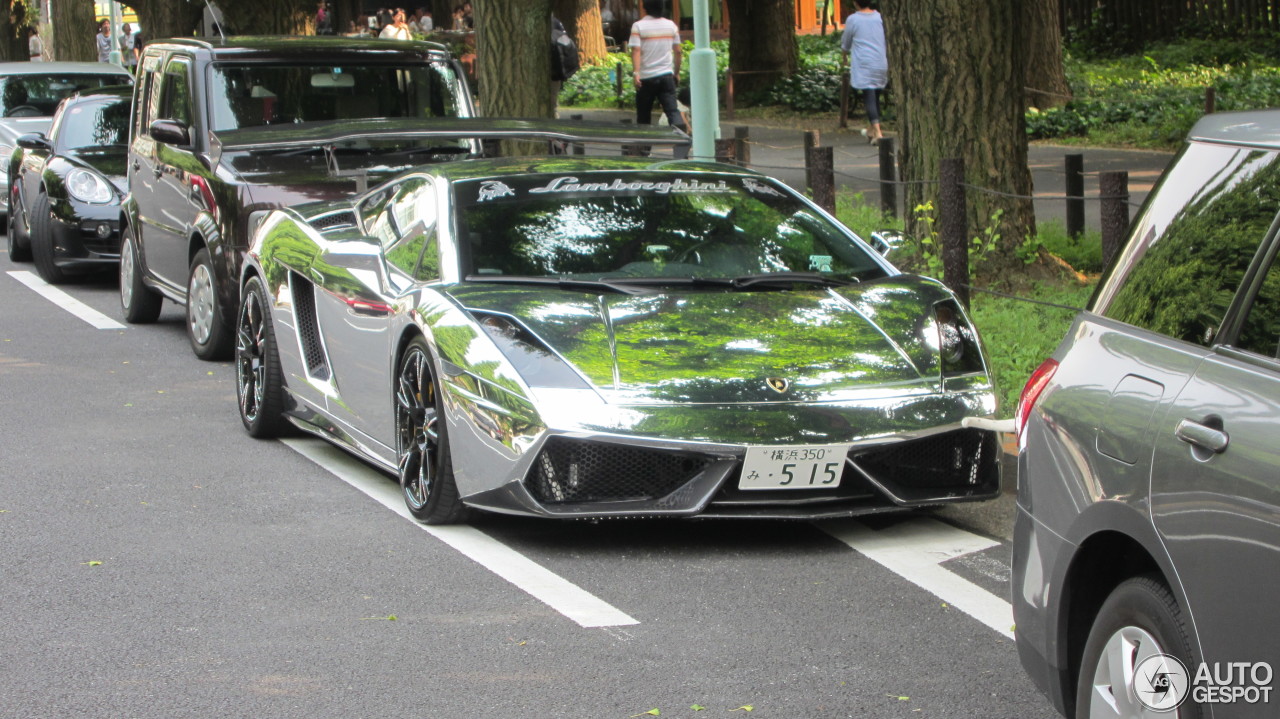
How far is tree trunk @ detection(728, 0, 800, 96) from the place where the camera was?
99.5ft

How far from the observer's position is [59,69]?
18.8 meters

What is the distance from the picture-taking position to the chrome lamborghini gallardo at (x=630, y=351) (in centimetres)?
584

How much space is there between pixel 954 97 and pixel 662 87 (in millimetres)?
10967

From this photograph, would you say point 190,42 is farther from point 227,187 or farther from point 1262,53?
point 1262,53

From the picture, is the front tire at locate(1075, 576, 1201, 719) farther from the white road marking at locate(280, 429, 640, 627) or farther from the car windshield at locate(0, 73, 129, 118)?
the car windshield at locate(0, 73, 129, 118)

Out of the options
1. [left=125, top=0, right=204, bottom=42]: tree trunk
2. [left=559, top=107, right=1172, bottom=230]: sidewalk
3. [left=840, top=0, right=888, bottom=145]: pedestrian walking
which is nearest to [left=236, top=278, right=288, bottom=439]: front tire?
[left=559, top=107, right=1172, bottom=230]: sidewalk

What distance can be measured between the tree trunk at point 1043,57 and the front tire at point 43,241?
14.3m

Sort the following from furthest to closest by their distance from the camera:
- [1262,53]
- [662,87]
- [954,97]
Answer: [1262,53] → [662,87] → [954,97]

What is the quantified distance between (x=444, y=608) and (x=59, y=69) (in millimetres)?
14986

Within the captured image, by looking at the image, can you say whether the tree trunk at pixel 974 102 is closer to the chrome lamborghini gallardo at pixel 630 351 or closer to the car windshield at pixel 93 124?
the chrome lamborghini gallardo at pixel 630 351

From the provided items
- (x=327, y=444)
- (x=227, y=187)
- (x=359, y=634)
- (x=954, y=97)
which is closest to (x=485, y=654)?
(x=359, y=634)

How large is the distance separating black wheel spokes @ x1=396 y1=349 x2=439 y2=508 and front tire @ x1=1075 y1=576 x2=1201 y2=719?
321 centimetres

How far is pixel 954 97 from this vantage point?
1095cm

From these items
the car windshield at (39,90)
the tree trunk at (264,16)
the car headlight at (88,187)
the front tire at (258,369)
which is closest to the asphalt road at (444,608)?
the front tire at (258,369)
